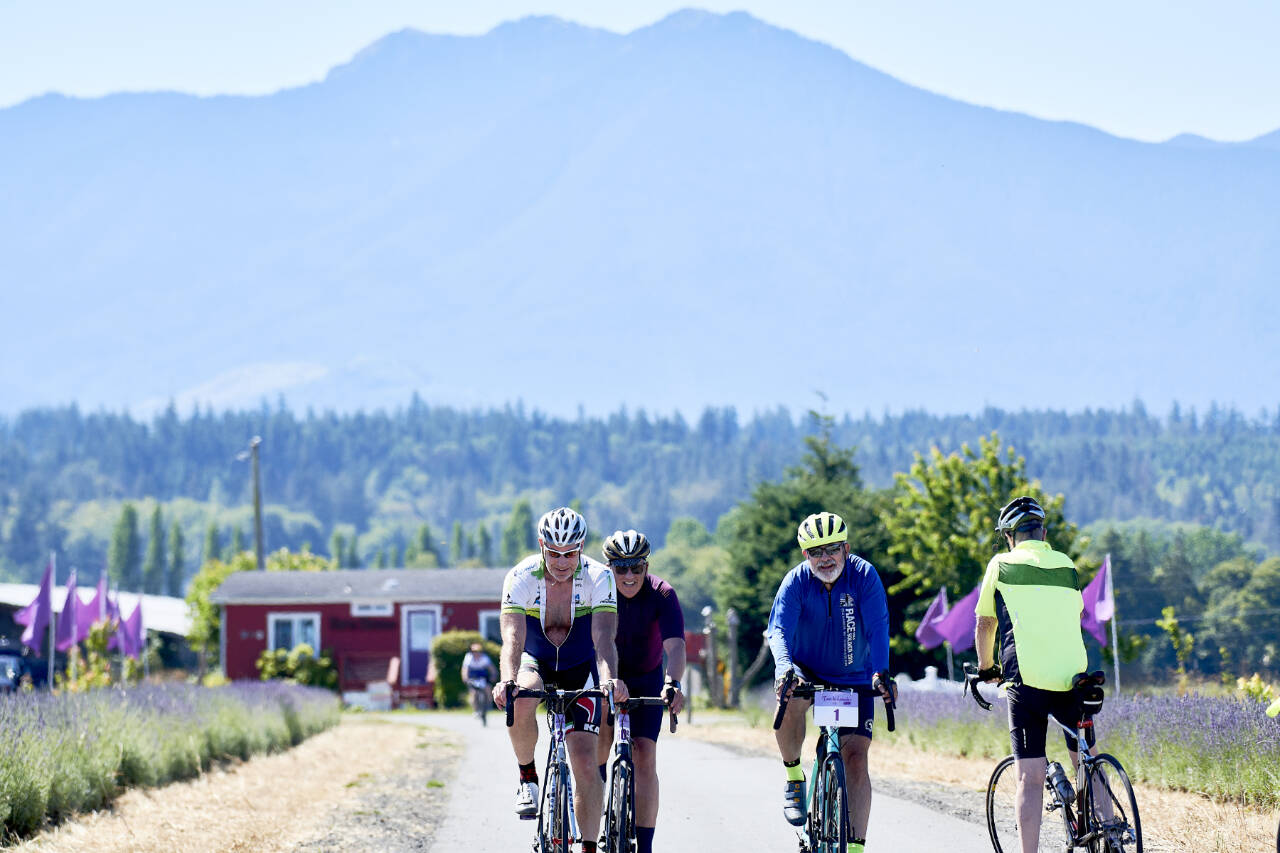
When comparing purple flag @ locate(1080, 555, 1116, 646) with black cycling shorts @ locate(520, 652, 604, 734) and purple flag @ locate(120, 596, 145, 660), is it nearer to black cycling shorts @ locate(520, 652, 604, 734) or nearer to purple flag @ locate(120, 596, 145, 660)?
black cycling shorts @ locate(520, 652, 604, 734)

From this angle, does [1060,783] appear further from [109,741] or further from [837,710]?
[109,741]

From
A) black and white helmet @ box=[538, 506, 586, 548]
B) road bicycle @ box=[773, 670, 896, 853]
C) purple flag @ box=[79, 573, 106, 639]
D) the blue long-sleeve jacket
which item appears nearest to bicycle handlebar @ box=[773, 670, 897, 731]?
road bicycle @ box=[773, 670, 896, 853]

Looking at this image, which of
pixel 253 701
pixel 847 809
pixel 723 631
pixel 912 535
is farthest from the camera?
pixel 723 631

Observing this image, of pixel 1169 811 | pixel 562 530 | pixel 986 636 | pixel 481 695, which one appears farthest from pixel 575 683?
pixel 481 695

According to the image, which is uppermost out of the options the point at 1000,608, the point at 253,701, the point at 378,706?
the point at 1000,608

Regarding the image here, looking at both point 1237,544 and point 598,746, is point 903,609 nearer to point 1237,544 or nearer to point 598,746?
point 598,746

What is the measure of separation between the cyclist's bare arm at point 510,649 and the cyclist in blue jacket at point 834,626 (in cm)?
139

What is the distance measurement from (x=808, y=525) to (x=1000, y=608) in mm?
1148

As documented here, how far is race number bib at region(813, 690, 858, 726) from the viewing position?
27.8 ft

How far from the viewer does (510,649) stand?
8.55 m

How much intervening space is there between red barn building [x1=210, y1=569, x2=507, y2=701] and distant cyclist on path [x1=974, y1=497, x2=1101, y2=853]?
158 ft

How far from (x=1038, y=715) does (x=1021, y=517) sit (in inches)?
42.9

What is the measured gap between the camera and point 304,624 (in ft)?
187

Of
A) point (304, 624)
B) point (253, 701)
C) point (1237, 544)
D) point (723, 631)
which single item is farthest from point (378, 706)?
point (1237, 544)
